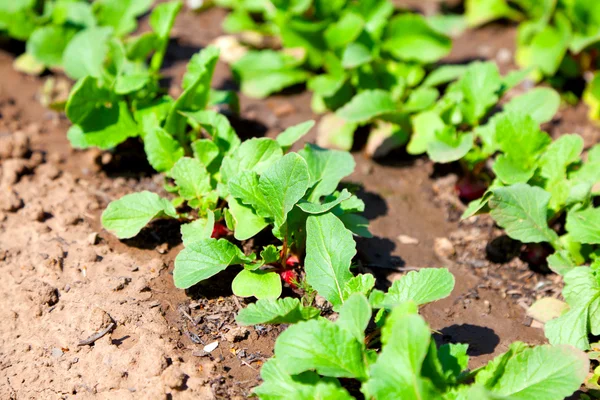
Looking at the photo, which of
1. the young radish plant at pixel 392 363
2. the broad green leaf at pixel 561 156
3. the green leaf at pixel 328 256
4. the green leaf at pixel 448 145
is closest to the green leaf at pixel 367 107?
the green leaf at pixel 448 145

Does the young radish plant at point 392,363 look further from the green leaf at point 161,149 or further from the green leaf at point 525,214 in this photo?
the green leaf at point 161,149

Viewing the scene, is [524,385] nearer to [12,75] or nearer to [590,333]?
[590,333]

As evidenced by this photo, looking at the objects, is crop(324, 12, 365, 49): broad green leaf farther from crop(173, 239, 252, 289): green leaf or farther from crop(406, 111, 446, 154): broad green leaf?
crop(173, 239, 252, 289): green leaf

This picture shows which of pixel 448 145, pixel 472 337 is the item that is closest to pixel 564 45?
pixel 448 145

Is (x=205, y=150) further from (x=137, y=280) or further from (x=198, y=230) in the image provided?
(x=137, y=280)

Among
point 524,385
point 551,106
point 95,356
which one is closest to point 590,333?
Result: point 524,385

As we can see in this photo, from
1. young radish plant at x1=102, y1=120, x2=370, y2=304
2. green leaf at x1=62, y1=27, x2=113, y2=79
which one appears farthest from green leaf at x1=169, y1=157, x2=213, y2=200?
green leaf at x1=62, y1=27, x2=113, y2=79
